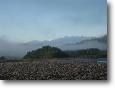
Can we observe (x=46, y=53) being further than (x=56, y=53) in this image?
Yes

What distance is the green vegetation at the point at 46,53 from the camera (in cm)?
2278

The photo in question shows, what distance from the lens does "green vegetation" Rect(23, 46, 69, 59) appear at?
74.7ft

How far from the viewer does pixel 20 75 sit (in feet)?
31.6

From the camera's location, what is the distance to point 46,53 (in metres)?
23.6

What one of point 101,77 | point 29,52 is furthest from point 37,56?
point 101,77
